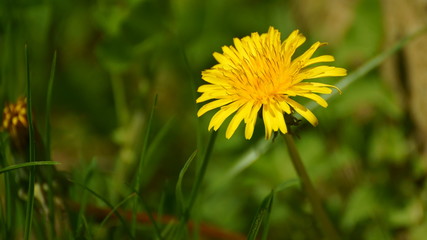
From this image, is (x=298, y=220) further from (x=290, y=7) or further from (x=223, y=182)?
(x=290, y=7)

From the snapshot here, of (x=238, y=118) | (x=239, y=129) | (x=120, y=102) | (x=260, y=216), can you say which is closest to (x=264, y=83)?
(x=238, y=118)

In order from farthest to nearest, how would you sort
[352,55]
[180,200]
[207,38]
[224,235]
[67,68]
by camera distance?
[67,68]
[207,38]
[352,55]
[224,235]
[180,200]

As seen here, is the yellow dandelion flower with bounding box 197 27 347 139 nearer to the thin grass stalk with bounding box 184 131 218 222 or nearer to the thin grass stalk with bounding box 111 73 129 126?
the thin grass stalk with bounding box 184 131 218 222

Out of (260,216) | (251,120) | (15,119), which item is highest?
(15,119)

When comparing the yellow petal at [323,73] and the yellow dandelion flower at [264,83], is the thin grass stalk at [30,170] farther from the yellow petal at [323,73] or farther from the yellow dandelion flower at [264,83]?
the yellow petal at [323,73]

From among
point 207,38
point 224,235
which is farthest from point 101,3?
point 224,235

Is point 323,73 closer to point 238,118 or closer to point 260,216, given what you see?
point 238,118

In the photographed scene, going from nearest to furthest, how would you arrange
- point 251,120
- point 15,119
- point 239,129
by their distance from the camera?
point 251,120 → point 15,119 → point 239,129
